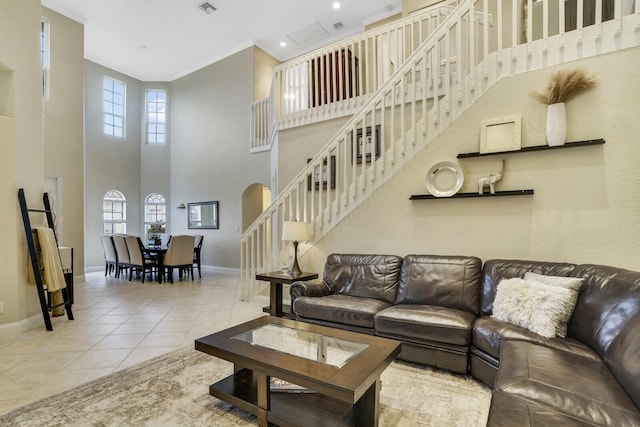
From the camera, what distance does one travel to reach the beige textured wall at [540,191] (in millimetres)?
2754

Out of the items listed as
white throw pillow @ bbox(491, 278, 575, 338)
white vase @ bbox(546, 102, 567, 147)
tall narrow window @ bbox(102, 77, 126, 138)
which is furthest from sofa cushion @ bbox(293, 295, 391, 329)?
tall narrow window @ bbox(102, 77, 126, 138)

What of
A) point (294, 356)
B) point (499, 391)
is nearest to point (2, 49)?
point (294, 356)

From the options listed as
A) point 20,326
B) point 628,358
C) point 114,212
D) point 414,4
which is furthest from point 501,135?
point 114,212

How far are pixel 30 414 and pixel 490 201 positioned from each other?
4.06 metres

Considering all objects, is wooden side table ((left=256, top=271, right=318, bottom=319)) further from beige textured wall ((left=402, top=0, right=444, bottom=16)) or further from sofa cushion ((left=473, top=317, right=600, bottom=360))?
beige textured wall ((left=402, top=0, right=444, bottom=16))

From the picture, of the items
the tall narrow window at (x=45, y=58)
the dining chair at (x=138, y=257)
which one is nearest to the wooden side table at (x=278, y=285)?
the dining chair at (x=138, y=257)

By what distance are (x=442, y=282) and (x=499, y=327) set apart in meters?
0.77

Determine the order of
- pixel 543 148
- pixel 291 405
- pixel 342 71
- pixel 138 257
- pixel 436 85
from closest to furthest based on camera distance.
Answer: pixel 291 405, pixel 543 148, pixel 436 85, pixel 342 71, pixel 138 257

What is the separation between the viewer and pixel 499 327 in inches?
92.0

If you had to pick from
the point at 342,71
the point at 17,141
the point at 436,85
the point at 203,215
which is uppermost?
the point at 342,71

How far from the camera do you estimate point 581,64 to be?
297 centimetres

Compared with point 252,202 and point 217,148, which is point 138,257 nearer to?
point 252,202

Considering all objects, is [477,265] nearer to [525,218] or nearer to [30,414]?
[525,218]

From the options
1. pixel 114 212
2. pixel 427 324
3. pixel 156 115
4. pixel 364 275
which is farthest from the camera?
pixel 156 115
